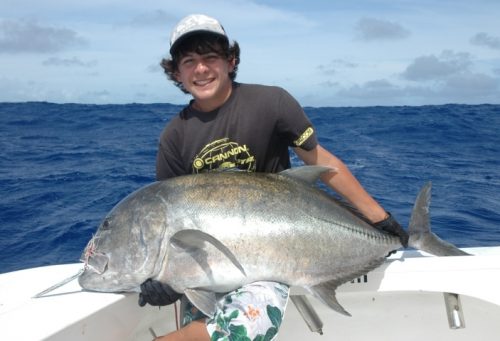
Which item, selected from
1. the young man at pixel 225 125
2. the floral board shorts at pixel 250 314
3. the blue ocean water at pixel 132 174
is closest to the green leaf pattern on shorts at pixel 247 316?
the floral board shorts at pixel 250 314

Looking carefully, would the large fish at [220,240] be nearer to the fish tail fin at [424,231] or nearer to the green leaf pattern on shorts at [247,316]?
the green leaf pattern on shorts at [247,316]

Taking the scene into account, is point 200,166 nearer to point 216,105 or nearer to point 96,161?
point 216,105

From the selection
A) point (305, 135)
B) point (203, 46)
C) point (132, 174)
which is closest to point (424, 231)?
point (305, 135)

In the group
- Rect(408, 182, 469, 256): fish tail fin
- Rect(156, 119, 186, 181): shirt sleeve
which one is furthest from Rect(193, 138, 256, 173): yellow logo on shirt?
Rect(408, 182, 469, 256): fish tail fin

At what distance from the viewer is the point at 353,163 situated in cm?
1059

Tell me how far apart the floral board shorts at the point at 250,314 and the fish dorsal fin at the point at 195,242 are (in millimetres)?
118

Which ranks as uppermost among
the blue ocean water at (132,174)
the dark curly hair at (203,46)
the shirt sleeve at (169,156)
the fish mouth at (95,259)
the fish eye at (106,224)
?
the dark curly hair at (203,46)

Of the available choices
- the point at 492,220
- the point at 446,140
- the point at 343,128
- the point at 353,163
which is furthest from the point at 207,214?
the point at 343,128

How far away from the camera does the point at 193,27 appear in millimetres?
2547

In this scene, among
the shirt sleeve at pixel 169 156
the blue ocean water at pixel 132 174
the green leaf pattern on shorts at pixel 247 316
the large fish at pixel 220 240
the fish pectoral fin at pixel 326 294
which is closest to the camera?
the green leaf pattern on shorts at pixel 247 316

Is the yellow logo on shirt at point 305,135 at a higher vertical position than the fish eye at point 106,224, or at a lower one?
higher

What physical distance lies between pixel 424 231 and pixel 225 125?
132 cm

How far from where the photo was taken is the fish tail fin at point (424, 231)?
8.82 ft

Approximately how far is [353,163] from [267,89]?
8125 millimetres
